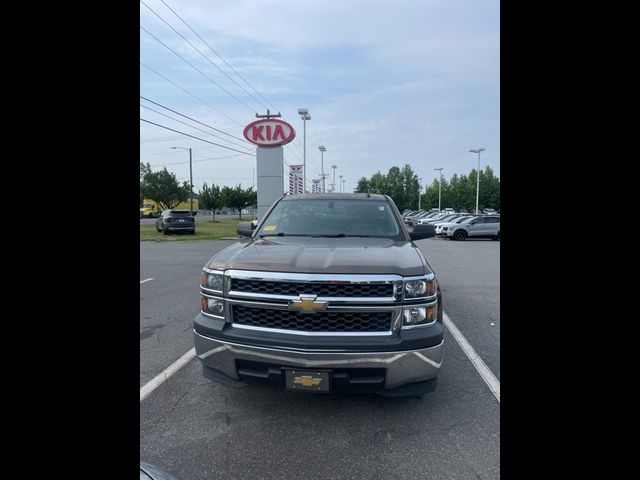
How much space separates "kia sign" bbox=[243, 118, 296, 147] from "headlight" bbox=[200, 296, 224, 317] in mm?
15325

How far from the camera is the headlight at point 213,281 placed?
298cm

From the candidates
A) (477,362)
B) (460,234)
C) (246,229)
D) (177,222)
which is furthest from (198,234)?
(477,362)

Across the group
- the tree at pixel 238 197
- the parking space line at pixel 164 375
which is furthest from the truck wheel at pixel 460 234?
the tree at pixel 238 197

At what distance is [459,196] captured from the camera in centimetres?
8269

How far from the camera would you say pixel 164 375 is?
149 inches

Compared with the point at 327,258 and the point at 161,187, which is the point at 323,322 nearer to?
the point at 327,258

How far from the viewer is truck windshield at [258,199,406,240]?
4.13 m

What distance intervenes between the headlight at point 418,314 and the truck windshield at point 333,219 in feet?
4.14

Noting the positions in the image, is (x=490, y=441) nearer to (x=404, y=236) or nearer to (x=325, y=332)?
(x=325, y=332)

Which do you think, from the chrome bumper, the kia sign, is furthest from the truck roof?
the kia sign

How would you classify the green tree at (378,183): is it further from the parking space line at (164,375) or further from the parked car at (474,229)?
the parking space line at (164,375)

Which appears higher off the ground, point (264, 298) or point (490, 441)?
point (264, 298)
